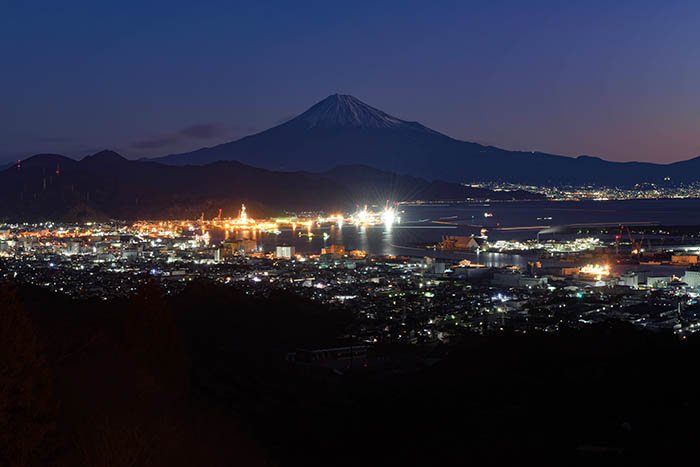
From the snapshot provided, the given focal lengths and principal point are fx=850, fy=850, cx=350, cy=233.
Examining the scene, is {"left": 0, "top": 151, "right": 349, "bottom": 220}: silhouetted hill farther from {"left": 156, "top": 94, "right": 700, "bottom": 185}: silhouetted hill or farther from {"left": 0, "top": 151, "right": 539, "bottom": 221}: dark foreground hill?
{"left": 156, "top": 94, "right": 700, "bottom": 185}: silhouetted hill

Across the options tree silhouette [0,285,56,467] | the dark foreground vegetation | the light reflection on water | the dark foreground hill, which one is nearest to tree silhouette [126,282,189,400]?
the dark foreground vegetation

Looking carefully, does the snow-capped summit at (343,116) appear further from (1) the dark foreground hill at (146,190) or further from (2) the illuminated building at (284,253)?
(2) the illuminated building at (284,253)

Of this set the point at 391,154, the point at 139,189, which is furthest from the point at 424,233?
the point at 391,154

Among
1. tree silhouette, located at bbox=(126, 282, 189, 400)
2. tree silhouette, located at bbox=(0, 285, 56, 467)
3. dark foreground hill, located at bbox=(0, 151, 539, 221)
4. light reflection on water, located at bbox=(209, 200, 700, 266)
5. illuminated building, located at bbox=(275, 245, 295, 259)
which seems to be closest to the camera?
tree silhouette, located at bbox=(0, 285, 56, 467)

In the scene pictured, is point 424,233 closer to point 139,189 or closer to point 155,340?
point 139,189

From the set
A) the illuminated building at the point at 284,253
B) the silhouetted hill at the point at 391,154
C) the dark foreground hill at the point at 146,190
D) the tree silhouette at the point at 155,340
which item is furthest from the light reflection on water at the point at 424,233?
the silhouetted hill at the point at 391,154

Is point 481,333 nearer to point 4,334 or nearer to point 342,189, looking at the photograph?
point 4,334
